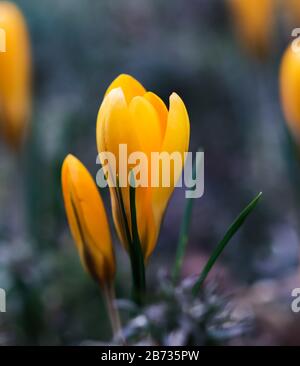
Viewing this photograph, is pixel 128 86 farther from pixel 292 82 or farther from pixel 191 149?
pixel 191 149

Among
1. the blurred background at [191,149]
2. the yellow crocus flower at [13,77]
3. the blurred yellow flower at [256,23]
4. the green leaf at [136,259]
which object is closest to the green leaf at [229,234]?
the green leaf at [136,259]

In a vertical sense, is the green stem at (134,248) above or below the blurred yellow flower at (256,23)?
below

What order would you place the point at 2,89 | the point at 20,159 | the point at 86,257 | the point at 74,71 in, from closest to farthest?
the point at 86,257
the point at 2,89
the point at 20,159
the point at 74,71

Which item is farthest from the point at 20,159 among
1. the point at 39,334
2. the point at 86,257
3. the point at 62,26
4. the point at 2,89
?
the point at 62,26

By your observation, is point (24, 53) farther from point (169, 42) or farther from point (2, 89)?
point (169, 42)

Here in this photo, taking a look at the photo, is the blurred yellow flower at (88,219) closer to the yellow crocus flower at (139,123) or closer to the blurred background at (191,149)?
the yellow crocus flower at (139,123)

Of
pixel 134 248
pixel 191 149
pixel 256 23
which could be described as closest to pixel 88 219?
pixel 134 248
